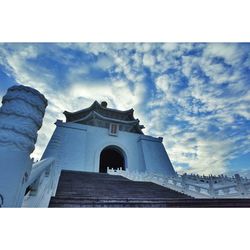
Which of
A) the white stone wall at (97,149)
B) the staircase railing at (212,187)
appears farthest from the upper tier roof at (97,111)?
the staircase railing at (212,187)

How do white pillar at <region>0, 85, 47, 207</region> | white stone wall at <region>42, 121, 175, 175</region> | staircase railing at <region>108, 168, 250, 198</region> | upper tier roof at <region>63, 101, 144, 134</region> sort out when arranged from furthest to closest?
1. upper tier roof at <region>63, 101, 144, 134</region>
2. white stone wall at <region>42, 121, 175, 175</region>
3. staircase railing at <region>108, 168, 250, 198</region>
4. white pillar at <region>0, 85, 47, 207</region>

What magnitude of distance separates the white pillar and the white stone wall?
30.1 ft

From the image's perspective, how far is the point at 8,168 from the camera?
96 cm

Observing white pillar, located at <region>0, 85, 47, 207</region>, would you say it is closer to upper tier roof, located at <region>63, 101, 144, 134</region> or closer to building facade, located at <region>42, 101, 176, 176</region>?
building facade, located at <region>42, 101, 176, 176</region>

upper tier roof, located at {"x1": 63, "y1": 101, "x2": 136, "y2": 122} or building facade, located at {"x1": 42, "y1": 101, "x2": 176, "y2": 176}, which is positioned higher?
upper tier roof, located at {"x1": 63, "y1": 101, "x2": 136, "y2": 122}

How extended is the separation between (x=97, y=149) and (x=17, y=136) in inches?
432

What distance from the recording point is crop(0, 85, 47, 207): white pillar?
94 cm

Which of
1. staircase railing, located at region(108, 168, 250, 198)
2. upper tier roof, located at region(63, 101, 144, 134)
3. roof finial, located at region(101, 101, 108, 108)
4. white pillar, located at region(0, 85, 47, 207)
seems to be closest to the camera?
white pillar, located at region(0, 85, 47, 207)

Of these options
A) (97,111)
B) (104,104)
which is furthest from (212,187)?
Result: (104,104)

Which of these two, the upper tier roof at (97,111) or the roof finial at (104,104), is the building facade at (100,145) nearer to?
the upper tier roof at (97,111)

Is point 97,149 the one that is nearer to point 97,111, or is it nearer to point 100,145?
point 100,145

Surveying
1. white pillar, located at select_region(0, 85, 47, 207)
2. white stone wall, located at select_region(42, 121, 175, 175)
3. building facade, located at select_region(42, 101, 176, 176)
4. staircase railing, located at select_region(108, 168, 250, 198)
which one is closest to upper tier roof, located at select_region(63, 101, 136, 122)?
building facade, located at select_region(42, 101, 176, 176)

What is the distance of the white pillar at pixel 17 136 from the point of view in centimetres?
94

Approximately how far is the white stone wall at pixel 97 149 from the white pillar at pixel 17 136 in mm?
9189
